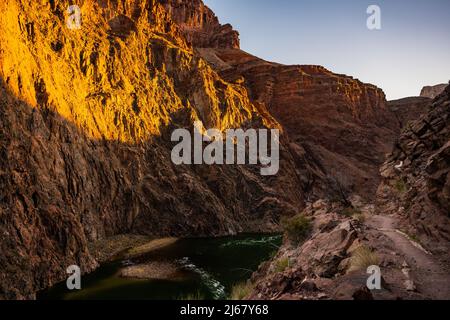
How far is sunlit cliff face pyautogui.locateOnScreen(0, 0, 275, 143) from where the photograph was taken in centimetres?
3581

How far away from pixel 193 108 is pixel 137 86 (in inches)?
534

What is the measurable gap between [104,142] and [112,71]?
41.4 ft

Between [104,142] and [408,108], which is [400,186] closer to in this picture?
[104,142]

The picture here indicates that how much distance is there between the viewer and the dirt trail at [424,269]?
9.59 metres

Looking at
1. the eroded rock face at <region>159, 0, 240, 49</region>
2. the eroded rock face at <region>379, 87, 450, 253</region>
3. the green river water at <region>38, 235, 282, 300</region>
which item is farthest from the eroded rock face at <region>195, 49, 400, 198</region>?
the eroded rock face at <region>379, 87, 450, 253</region>

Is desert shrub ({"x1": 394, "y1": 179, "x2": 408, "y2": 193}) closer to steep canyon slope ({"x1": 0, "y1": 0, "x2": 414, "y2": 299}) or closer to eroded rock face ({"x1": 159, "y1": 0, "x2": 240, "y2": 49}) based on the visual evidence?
steep canyon slope ({"x1": 0, "y1": 0, "x2": 414, "y2": 299})

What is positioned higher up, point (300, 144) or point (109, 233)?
point (300, 144)

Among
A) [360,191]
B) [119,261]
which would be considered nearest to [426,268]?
[119,261]

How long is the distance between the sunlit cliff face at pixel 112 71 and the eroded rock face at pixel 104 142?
7.9 inches

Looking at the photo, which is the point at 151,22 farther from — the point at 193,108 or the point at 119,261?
the point at 119,261

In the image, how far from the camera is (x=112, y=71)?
53.4 meters

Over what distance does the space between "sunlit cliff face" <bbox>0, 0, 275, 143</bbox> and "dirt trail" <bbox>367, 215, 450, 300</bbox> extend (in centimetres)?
3172
